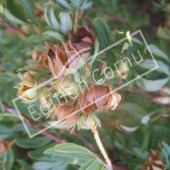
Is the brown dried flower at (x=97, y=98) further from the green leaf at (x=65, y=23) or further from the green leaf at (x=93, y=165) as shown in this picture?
the green leaf at (x=65, y=23)

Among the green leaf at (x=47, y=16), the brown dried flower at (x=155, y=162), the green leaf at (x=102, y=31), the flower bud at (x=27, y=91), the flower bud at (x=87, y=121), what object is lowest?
the brown dried flower at (x=155, y=162)

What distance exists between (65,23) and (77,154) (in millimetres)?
471

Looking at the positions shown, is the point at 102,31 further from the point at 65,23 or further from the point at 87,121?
the point at 87,121

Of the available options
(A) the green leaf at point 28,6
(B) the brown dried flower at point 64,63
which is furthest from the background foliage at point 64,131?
(B) the brown dried flower at point 64,63

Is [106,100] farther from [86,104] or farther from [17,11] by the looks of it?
[17,11]

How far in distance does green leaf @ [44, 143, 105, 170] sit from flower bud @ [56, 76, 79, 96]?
0.16 metres

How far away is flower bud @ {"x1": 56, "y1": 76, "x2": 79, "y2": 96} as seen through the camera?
680mm

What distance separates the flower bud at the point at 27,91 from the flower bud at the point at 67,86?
114 millimetres

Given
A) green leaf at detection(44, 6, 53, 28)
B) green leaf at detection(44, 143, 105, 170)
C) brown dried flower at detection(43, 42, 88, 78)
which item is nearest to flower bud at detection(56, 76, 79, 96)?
brown dried flower at detection(43, 42, 88, 78)

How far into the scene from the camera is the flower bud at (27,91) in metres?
Result: 0.74

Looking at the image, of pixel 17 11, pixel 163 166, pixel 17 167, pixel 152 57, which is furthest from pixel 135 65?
pixel 17 167

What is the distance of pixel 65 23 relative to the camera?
2.72 ft

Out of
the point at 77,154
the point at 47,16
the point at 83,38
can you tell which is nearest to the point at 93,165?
the point at 77,154

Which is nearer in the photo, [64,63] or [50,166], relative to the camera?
[64,63]
